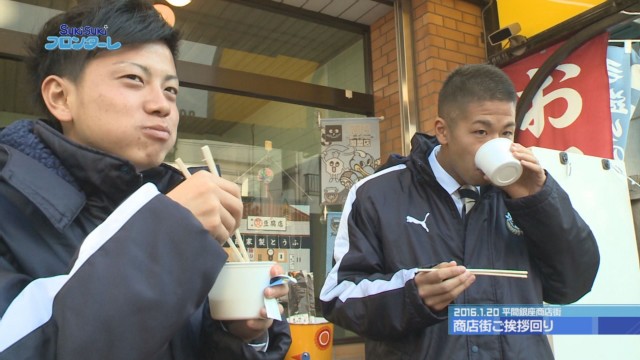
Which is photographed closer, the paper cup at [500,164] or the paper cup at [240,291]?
the paper cup at [240,291]

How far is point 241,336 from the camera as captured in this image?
3.28ft

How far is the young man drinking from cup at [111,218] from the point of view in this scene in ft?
2.23

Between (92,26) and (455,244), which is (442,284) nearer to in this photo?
(455,244)

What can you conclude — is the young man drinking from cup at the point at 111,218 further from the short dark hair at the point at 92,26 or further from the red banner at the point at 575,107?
the red banner at the point at 575,107

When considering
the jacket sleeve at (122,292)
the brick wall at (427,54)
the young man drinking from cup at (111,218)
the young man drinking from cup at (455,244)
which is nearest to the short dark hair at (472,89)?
the young man drinking from cup at (455,244)

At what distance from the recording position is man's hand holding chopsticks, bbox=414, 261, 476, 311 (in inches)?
52.6

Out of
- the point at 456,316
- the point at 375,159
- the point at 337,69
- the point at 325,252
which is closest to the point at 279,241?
the point at 325,252

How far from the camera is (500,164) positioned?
1.62m

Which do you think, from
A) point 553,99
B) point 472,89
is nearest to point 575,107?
point 553,99

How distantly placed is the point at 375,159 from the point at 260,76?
4.68 ft

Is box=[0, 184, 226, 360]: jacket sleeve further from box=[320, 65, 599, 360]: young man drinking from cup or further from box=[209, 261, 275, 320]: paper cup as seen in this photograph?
box=[320, 65, 599, 360]: young man drinking from cup

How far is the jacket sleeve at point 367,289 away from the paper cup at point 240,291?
2.13ft

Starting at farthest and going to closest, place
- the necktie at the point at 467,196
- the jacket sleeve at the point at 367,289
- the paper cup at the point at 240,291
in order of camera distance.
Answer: the necktie at the point at 467,196, the jacket sleeve at the point at 367,289, the paper cup at the point at 240,291

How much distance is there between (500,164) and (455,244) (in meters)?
0.33
